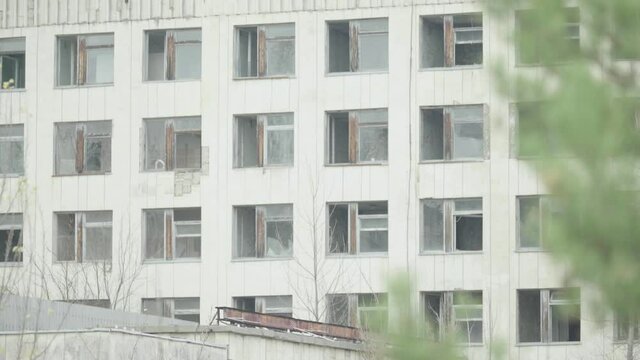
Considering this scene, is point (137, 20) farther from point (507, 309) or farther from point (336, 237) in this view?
point (507, 309)

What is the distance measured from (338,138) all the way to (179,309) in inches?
251

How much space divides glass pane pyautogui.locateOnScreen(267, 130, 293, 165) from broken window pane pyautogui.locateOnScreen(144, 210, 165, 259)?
3.47 m

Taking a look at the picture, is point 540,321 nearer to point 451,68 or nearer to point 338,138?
point 451,68

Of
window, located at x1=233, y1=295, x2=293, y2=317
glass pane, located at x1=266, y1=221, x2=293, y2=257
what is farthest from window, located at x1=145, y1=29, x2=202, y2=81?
window, located at x1=233, y1=295, x2=293, y2=317

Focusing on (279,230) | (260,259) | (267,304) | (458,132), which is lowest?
(267,304)

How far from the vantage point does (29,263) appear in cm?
4909

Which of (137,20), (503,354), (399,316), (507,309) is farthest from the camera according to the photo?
(137,20)

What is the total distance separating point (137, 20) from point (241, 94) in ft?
12.2

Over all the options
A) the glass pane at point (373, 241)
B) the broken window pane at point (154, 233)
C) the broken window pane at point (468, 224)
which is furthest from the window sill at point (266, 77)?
the broken window pane at point (468, 224)

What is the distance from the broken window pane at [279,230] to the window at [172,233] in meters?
1.97

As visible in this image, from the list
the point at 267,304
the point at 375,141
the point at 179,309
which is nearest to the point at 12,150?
the point at 179,309

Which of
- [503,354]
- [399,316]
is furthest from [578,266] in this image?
[503,354]

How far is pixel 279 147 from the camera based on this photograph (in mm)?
48688

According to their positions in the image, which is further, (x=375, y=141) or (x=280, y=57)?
(x=280, y=57)
